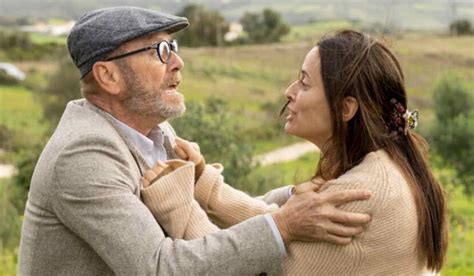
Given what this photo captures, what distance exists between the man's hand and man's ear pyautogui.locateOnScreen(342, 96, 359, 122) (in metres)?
0.26

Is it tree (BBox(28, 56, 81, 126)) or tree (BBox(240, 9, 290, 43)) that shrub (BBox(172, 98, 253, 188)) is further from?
tree (BBox(240, 9, 290, 43))

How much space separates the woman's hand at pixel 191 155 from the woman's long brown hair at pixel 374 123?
50 cm

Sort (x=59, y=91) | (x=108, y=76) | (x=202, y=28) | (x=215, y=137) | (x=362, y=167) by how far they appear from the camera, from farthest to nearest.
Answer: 1. (x=202, y=28)
2. (x=59, y=91)
3. (x=215, y=137)
4. (x=108, y=76)
5. (x=362, y=167)

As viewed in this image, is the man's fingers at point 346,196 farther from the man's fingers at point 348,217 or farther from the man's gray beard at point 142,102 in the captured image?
the man's gray beard at point 142,102

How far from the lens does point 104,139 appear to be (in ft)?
8.11

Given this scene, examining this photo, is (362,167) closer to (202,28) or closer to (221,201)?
(221,201)

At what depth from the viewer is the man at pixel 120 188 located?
2318 mm

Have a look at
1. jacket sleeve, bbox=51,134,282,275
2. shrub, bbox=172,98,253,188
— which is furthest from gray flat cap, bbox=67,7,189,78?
shrub, bbox=172,98,253,188

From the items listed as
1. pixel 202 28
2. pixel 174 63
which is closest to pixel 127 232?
pixel 174 63

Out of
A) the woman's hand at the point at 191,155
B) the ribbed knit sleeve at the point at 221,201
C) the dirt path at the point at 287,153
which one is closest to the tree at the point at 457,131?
the dirt path at the point at 287,153

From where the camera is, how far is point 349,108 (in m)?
2.45

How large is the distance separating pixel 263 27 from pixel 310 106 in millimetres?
49131

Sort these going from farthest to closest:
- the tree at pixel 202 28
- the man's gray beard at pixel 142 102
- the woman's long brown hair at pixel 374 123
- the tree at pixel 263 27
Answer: the tree at pixel 263 27 → the tree at pixel 202 28 → the man's gray beard at pixel 142 102 → the woman's long brown hair at pixel 374 123

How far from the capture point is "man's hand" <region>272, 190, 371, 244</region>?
2.30 meters
